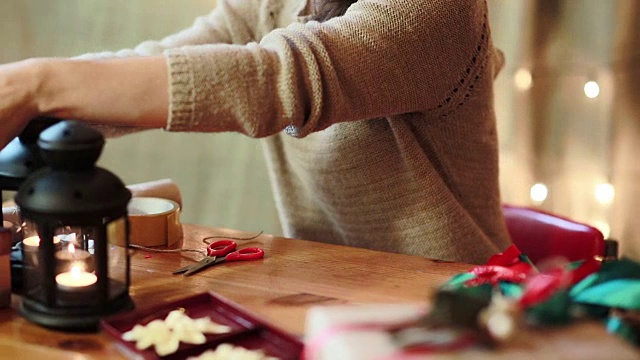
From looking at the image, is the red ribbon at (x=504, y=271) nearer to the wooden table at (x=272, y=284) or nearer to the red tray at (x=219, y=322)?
the wooden table at (x=272, y=284)

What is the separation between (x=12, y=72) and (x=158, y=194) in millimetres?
380

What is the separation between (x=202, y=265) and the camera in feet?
3.15

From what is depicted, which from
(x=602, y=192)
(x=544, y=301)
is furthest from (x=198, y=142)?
(x=544, y=301)

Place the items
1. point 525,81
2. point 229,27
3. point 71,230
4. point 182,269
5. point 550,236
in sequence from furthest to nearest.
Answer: point 525,81, point 229,27, point 550,236, point 182,269, point 71,230

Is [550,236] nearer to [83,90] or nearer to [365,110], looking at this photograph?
[365,110]

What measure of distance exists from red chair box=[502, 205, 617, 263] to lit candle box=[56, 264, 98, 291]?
0.81 m

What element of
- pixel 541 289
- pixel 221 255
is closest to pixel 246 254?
pixel 221 255

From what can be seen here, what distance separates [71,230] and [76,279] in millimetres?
54

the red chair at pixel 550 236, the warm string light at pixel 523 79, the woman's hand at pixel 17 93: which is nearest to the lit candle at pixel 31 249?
the woman's hand at pixel 17 93

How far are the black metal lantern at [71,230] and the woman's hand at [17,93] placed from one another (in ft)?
0.34

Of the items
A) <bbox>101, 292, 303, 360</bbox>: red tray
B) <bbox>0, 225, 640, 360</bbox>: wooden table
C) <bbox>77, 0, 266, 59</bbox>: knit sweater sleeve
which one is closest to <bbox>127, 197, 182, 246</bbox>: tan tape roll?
<bbox>0, 225, 640, 360</bbox>: wooden table

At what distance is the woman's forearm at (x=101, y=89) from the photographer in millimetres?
A: 833

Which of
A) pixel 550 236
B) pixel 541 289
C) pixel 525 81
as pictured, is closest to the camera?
pixel 541 289

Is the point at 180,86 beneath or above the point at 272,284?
above
